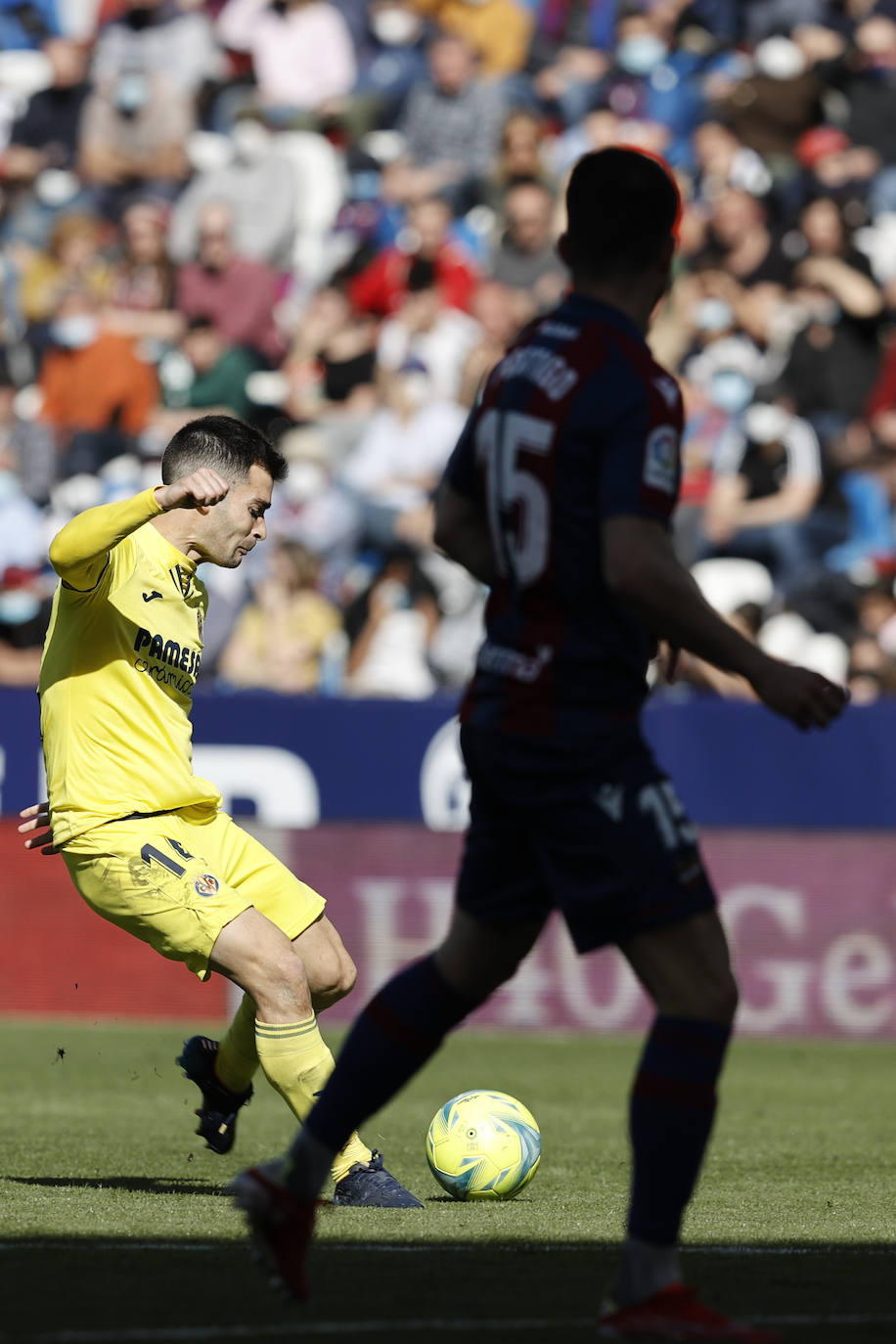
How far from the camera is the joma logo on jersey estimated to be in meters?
6.24

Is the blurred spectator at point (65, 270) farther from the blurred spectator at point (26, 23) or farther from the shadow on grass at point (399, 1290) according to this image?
the shadow on grass at point (399, 1290)

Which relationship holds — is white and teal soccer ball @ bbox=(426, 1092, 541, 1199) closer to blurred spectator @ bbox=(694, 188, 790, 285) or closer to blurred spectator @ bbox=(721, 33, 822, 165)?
blurred spectator @ bbox=(694, 188, 790, 285)

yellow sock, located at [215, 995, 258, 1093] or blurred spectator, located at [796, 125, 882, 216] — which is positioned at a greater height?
blurred spectator, located at [796, 125, 882, 216]

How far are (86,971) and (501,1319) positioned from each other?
29.2 feet

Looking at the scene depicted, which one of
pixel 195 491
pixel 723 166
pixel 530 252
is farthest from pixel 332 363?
pixel 195 491

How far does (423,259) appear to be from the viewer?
54.2 feet

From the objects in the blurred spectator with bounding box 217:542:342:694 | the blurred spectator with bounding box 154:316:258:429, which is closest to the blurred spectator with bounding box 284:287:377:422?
the blurred spectator with bounding box 154:316:258:429

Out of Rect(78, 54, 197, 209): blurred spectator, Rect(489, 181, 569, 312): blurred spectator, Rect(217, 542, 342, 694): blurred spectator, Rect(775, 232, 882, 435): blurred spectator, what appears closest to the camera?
Rect(217, 542, 342, 694): blurred spectator

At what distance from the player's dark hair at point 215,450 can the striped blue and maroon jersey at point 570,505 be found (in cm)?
215

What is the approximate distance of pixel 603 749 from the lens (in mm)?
4059

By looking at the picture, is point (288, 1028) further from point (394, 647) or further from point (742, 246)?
point (742, 246)

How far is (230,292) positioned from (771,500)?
5151mm

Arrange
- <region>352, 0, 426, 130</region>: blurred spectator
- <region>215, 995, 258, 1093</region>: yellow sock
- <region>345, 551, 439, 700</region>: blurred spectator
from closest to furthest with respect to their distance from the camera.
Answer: <region>215, 995, 258, 1093</region>: yellow sock → <region>345, 551, 439, 700</region>: blurred spectator → <region>352, 0, 426, 130</region>: blurred spectator

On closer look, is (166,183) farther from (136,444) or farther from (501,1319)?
(501,1319)
